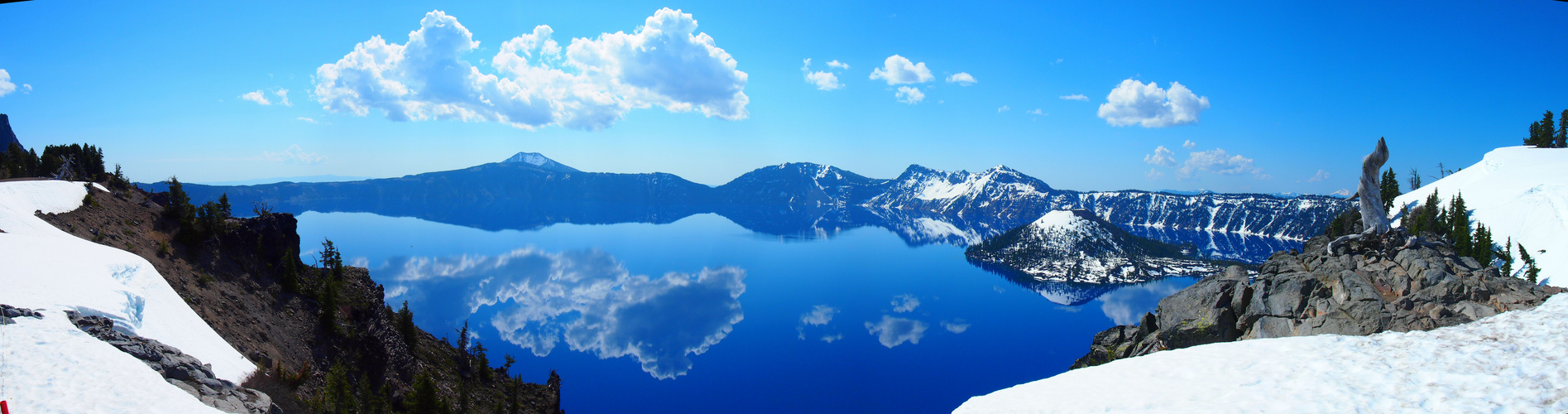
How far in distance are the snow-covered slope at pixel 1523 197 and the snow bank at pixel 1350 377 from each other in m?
56.7

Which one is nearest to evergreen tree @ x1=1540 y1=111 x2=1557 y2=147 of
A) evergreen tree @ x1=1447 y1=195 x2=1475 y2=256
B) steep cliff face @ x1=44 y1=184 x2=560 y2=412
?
evergreen tree @ x1=1447 y1=195 x2=1475 y2=256

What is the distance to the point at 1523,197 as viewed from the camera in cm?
6178

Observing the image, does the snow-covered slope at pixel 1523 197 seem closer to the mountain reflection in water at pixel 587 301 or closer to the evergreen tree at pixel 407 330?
the mountain reflection in water at pixel 587 301

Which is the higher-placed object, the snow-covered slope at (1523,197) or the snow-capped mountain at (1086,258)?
the snow-covered slope at (1523,197)

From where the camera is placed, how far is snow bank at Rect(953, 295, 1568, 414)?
999cm

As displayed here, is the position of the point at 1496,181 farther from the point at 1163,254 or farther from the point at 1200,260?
the point at 1163,254

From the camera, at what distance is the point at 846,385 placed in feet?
191

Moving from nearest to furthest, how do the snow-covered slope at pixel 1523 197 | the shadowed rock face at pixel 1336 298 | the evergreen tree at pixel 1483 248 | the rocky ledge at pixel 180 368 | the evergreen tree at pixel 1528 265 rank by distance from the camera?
the rocky ledge at pixel 180 368 < the shadowed rock face at pixel 1336 298 < the evergreen tree at pixel 1528 265 < the snow-covered slope at pixel 1523 197 < the evergreen tree at pixel 1483 248

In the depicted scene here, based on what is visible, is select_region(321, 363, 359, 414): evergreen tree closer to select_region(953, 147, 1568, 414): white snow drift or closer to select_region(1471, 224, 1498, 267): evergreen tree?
select_region(953, 147, 1568, 414): white snow drift

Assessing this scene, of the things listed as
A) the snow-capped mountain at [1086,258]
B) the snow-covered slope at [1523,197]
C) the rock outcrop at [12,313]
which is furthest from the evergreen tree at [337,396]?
the snow-capped mountain at [1086,258]

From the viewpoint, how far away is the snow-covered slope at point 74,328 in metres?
11.3

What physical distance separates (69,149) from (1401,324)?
6693 cm

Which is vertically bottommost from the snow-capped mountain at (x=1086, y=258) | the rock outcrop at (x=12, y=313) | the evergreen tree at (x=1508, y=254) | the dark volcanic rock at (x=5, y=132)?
the snow-capped mountain at (x=1086, y=258)

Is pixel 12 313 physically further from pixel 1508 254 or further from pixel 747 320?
pixel 1508 254
